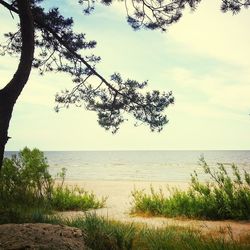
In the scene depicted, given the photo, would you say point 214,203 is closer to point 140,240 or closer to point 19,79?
point 140,240

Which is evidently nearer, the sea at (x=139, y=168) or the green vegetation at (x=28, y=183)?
the green vegetation at (x=28, y=183)

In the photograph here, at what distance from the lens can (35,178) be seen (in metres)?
11.1

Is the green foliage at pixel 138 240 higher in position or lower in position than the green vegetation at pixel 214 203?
lower

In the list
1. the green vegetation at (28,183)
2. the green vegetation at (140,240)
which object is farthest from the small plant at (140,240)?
the green vegetation at (28,183)

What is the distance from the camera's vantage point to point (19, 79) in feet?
19.6

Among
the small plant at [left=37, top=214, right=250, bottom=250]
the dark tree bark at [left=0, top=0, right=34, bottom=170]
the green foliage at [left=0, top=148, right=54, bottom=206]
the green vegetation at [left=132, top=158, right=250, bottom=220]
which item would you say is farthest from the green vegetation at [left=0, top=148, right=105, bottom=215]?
the dark tree bark at [left=0, top=0, right=34, bottom=170]

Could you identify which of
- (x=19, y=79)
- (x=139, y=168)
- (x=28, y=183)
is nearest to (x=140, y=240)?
(x=19, y=79)

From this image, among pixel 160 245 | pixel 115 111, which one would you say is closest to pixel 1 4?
pixel 115 111

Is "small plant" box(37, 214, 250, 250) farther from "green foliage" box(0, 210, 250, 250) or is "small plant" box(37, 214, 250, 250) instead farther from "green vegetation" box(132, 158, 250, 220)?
"green vegetation" box(132, 158, 250, 220)

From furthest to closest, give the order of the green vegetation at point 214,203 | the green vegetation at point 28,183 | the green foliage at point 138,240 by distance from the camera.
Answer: the green vegetation at point 28,183 → the green vegetation at point 214,203 → the green foliage at point 138,240

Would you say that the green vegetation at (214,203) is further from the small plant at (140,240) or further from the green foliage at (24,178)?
the small plant at (140,240)

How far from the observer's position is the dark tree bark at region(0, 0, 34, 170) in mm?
5553

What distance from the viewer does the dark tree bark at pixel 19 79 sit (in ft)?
18.2

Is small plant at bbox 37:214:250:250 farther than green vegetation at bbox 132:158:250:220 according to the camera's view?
No
